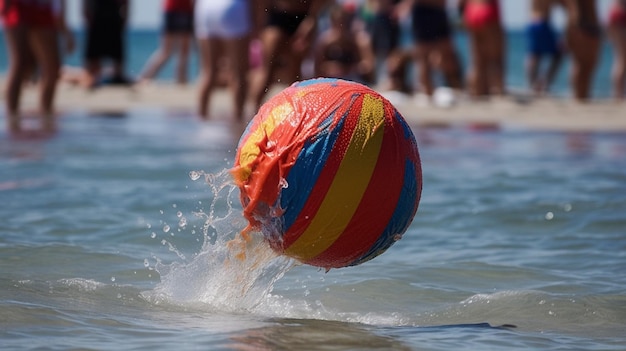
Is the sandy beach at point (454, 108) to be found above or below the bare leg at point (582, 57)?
below

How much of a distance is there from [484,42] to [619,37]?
6.36 ft

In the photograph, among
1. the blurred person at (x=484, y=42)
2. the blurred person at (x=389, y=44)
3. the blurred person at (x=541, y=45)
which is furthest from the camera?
the blurred person at (x=541, y=45)

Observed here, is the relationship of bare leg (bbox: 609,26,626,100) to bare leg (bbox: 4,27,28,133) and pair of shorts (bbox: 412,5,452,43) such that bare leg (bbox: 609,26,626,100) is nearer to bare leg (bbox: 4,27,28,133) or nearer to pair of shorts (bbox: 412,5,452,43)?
pair of shorts (bbox: 412,5,452,43)

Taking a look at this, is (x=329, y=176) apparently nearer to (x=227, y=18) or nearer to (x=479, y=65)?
(x=227, y=18)

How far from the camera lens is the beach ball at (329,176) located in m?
4.31

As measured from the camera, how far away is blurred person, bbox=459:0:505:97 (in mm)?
14930

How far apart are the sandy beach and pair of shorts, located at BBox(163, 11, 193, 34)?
3.49 ft

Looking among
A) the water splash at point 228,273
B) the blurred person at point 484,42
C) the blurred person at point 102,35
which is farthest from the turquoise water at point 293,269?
the blurred person at point 102,35

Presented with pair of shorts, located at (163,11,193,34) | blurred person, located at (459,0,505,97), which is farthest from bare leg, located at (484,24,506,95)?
pair of shorts, located at (163,11,193,34)

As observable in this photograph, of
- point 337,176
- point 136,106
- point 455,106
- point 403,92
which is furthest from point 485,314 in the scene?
point 403,92

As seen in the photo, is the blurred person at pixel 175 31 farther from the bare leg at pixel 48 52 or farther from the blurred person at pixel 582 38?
the blurred person at pixel 582 38

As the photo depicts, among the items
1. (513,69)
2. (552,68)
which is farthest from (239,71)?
(513,69)

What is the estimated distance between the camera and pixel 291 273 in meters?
5.56

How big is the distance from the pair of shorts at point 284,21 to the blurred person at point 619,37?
5.74 meters
